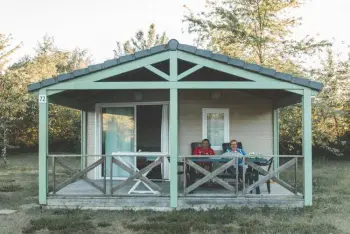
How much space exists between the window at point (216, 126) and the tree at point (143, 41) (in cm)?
1652

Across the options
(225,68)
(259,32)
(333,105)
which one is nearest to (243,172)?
(225,68)

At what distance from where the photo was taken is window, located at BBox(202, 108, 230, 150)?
952cm

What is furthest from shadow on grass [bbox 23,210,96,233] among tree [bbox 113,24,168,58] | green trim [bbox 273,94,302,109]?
tree [bbox 113,24,168,58]

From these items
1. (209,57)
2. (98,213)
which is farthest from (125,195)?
(209,57)

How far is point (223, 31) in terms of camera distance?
706 inches

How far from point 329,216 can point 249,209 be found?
4.16ft

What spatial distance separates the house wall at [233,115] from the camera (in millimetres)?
9477

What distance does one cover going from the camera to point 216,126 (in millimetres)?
9547

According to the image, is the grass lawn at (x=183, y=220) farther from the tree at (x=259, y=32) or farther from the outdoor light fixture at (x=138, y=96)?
the tree at (x=259, y=32)

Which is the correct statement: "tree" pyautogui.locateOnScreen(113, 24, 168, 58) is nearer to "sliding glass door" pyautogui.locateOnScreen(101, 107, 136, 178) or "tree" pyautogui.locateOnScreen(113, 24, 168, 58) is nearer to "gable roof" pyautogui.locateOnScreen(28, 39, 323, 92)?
"sliding glass door" pyautogui.locateOnScreen(101, 107, 136, 178)

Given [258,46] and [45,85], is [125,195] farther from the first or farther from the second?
[258,46]

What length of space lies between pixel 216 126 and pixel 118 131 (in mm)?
2309

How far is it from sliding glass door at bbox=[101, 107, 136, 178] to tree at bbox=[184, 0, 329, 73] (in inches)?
345

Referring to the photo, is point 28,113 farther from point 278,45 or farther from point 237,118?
point 237,118
